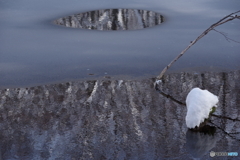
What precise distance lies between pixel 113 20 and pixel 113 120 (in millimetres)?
4157

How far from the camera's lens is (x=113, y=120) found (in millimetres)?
3662

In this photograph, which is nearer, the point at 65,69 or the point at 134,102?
the point at 134,102

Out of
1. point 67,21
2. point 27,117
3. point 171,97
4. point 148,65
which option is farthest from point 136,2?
point 27,117

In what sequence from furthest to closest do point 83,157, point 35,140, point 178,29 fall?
point 178,29 → point 35,140 → point 83,157

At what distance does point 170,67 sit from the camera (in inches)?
201

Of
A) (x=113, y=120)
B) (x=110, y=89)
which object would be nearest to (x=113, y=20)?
(x=110, y=89)

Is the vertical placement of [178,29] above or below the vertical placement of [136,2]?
below

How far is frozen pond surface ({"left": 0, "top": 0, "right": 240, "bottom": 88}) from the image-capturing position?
5.01 meters

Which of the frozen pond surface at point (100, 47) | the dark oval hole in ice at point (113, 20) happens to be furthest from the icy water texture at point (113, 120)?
the dark oval hole in ice at point (113, 20)

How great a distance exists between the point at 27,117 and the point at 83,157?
102 centimetres

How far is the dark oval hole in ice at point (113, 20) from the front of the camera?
7.12m

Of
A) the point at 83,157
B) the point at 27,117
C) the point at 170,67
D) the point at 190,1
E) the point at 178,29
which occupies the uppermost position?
the point at 190,1

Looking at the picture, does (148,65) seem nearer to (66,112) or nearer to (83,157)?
(66,112)

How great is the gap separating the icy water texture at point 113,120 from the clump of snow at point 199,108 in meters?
0.12
